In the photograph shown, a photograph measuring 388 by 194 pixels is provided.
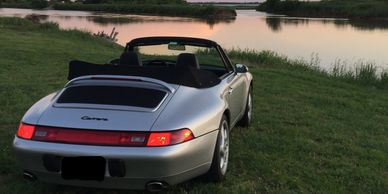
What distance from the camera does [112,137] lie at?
3332 millimetres

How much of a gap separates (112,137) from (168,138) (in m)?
0.39

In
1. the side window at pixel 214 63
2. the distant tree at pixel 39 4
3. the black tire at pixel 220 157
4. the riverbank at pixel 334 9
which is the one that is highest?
the side window at pixel 214 63

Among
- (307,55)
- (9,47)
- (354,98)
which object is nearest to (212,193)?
(354,98)

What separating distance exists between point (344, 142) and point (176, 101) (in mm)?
2781

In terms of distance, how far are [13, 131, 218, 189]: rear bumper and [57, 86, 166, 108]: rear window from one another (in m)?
0.46

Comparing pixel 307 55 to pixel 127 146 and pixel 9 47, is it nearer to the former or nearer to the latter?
pixel 9 47

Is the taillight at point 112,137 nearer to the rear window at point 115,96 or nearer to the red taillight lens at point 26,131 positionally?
the red taillight lens at point 26,131

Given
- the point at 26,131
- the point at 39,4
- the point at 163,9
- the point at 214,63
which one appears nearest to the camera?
the point at 26,131

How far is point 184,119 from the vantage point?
356 cm

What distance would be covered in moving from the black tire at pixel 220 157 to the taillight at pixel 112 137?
60 centimetres

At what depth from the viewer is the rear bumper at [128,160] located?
3.27 metres

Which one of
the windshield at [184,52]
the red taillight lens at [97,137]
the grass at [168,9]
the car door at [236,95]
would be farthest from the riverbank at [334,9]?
the red taillight lens at [97,137]

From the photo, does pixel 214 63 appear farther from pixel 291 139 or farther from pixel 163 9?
pixel 163 9

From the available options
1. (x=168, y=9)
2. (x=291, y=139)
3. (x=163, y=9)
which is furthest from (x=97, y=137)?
(x=163, y=9)
